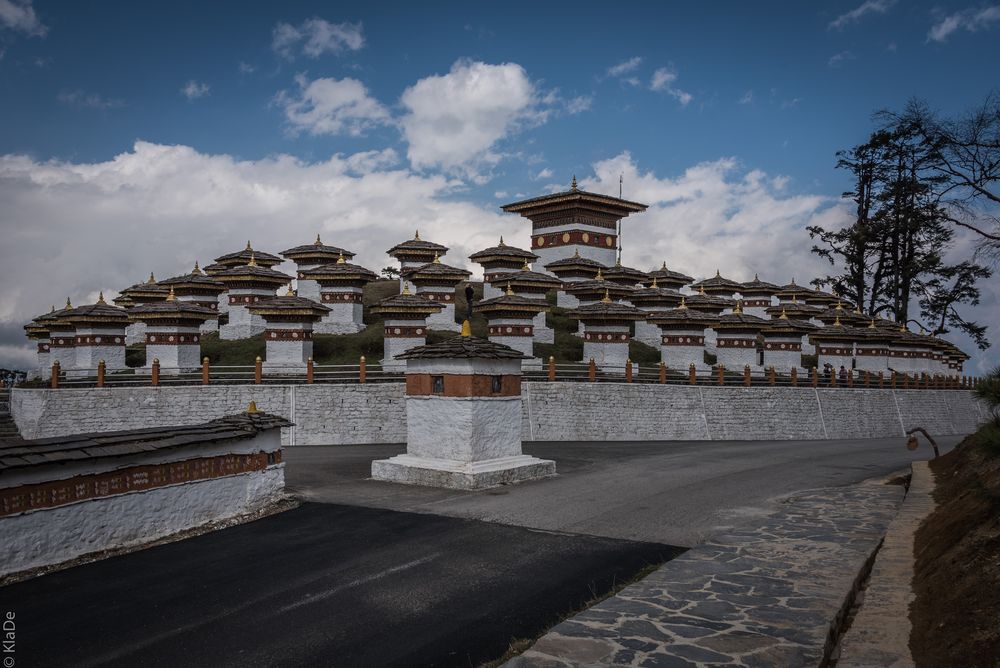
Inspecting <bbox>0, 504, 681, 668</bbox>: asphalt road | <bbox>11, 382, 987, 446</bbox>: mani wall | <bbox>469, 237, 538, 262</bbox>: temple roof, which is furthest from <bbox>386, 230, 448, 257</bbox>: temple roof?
<bbox>0, 504, 681, 668</bbox>: asphalt road

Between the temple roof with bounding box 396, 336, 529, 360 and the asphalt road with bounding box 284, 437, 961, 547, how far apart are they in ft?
8.78

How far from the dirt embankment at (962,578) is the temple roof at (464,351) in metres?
8.09

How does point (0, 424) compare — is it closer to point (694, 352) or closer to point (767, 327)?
point (694, 352)

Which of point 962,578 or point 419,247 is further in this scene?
point 419,247

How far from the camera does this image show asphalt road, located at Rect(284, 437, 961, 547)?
1114cm

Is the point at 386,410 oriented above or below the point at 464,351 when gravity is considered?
below

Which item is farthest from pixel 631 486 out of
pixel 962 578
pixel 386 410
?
pixel 386 410

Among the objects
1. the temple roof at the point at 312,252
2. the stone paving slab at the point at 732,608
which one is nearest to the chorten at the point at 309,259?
the temple roof at the point at 312,252

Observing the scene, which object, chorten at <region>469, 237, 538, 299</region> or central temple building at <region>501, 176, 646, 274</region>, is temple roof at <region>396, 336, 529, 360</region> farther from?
central temple building at <region>501, 176, 646, 274</region>

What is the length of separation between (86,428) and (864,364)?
36885 millimetres

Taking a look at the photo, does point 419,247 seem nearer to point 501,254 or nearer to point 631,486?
point 501,254

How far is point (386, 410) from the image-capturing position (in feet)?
78.5

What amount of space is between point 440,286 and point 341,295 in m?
4.85

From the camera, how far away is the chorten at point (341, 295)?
3475 cm
